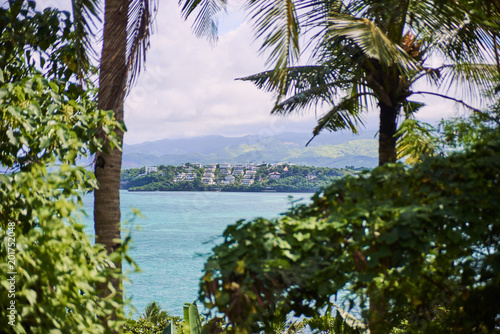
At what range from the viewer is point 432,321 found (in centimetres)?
300

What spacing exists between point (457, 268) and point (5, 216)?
2818mm

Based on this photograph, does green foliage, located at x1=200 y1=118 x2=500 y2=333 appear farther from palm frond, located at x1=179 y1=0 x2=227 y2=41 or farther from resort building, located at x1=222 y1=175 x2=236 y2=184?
resort building, located at x1=222 y1=175 x2=236 y2=184

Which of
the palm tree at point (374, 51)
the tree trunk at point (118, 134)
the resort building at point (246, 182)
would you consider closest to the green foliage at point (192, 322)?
the tree trunk at point (118, 134)

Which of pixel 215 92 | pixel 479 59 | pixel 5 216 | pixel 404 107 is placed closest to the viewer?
pixel 5 216

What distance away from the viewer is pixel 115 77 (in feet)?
14.9

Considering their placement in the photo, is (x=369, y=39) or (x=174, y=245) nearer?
(x=369, y=39)

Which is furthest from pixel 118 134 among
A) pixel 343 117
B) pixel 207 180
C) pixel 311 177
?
pixel 207 180

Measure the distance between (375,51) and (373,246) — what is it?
3.35 metres

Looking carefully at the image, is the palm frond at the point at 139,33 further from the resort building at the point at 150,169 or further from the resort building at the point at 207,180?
the resort building at the point at 150,169

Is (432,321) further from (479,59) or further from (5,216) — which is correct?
(479,59)

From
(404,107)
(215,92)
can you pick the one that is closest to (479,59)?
(404,107)

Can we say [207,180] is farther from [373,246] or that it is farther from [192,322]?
[373,246]

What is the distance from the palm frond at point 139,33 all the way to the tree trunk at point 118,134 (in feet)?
0.23

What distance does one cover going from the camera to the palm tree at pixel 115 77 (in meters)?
4.51
